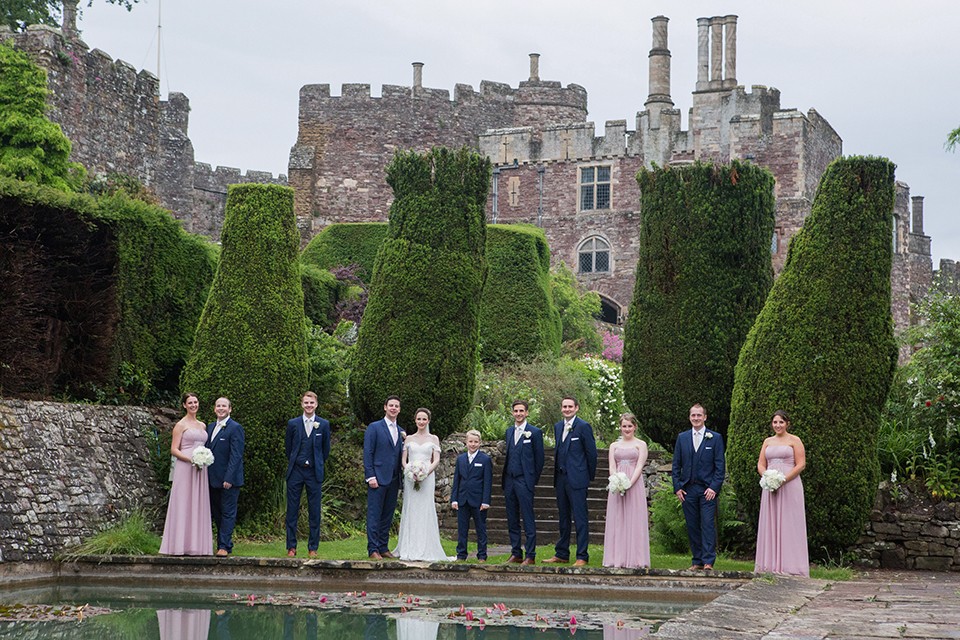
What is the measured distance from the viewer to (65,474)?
12961 mm

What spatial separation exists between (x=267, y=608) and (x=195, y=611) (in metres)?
0.56

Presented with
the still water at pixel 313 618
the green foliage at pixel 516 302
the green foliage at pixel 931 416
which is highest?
the green foliage at pixel 516 302

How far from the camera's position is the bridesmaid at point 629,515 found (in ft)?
40.9

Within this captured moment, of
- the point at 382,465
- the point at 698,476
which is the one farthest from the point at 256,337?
the point at 698,476

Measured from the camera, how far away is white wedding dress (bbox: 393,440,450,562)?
13125 mm

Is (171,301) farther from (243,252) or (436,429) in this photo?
(436,429)

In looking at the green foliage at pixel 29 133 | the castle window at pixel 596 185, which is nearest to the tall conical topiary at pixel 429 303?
the green foliage at pixel 29 133

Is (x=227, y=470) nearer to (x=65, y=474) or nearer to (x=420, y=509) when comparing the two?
(x=65, y=474)

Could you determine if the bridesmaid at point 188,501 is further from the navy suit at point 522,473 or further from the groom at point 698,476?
the groom at point 698,476

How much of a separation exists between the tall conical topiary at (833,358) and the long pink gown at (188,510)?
222 inches

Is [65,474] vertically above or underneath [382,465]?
underneath

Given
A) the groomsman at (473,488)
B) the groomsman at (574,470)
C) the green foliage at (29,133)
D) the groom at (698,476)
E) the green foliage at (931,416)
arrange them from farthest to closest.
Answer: the green foliage at (29,133) → the green foliage at (931,416) → the groomsman at (473,488) → the groomsman at (574,470) → the groom at (698,476)

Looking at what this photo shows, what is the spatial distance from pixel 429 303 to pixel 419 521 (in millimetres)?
3894

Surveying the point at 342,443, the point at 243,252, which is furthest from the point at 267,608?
the point at 342,443
